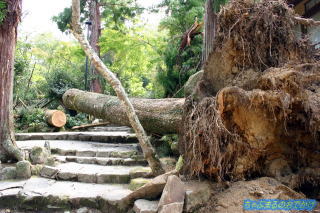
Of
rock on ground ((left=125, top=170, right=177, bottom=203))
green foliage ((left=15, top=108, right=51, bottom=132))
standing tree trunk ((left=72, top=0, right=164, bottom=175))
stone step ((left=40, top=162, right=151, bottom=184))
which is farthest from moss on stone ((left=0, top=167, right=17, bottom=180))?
green foliage ((left=15, top=108, right=51, bottom=132))

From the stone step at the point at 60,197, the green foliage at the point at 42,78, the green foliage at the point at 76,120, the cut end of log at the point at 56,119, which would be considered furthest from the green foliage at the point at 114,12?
the stone step at the point at 60,197

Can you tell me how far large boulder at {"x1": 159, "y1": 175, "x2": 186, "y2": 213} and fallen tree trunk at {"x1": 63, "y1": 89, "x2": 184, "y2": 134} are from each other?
121 centimetres

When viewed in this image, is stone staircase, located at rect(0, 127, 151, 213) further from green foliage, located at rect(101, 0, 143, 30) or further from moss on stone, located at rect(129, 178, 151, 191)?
green foliage, located at rect(101, 0, 143, 30)

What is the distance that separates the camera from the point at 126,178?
418 cm

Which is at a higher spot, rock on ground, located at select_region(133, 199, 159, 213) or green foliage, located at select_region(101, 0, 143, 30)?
green foliage, located at select_region(101, 0, 143, 30)

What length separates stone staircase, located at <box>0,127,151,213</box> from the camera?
11.6 feet

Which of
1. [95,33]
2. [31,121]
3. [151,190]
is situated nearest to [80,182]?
[151,190]

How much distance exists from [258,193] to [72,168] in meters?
3.36

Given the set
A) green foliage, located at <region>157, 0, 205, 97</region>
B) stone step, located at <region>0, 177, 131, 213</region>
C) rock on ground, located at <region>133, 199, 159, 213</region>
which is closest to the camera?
rock on ground, located at <region>133, 199, 159, 213</region>

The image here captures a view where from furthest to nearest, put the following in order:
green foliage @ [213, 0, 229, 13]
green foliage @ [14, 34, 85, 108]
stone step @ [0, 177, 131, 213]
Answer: green foliage @ [14, 34, 85, 108] → green foliage @ [213, 0, 229, 13] → stone step @ [0, 177, 131, 213]

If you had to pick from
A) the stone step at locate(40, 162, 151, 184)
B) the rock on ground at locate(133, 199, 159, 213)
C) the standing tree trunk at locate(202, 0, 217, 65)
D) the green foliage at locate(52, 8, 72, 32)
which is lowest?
the stone step at locate(40, 162, 151, 184)

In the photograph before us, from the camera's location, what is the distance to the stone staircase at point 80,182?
3549 mm

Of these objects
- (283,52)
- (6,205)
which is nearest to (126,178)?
(6,205)

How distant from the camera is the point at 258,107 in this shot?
2.56 metres
